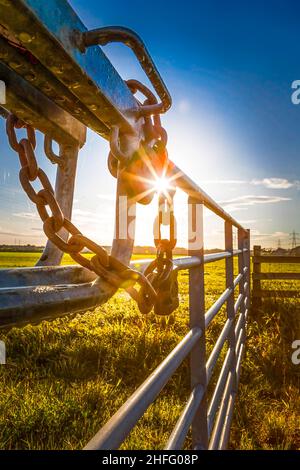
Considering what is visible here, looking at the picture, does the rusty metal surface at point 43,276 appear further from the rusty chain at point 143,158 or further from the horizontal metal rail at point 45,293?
the rusty chain at point 143,158

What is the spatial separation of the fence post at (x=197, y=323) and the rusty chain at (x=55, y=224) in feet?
2.87

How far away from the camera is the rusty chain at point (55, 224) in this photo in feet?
1.84

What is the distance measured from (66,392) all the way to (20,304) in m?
2.85

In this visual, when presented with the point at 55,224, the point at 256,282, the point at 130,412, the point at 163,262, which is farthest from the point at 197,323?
the point at 256,282

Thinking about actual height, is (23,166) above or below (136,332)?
above

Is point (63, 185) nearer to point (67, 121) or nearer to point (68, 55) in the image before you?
point (67, 121)

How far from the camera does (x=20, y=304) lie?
0.45 meters

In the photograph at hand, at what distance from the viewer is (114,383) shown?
3424mm

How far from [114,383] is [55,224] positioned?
3.18m

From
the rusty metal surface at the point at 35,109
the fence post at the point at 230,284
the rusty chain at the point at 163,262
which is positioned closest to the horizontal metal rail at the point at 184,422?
the rusty chain at the point at 163,262

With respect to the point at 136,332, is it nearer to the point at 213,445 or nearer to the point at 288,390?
the point at 288,390

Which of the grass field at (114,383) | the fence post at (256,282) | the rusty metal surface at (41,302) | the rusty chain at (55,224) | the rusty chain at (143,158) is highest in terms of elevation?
the rusty chain at (143,158)

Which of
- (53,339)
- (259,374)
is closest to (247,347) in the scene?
(259,374)

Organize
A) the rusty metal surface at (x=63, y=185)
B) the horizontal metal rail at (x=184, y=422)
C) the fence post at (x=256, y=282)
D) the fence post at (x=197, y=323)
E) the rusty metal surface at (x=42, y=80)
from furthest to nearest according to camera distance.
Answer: the fence post at (x=256, y=282), the fence post at (x=197, y=323), the horizontal metal rail at (x=184, y=422), the rusty metal surface at (x=63, y=185), the rusty metal surface at (x=42, y=80)
